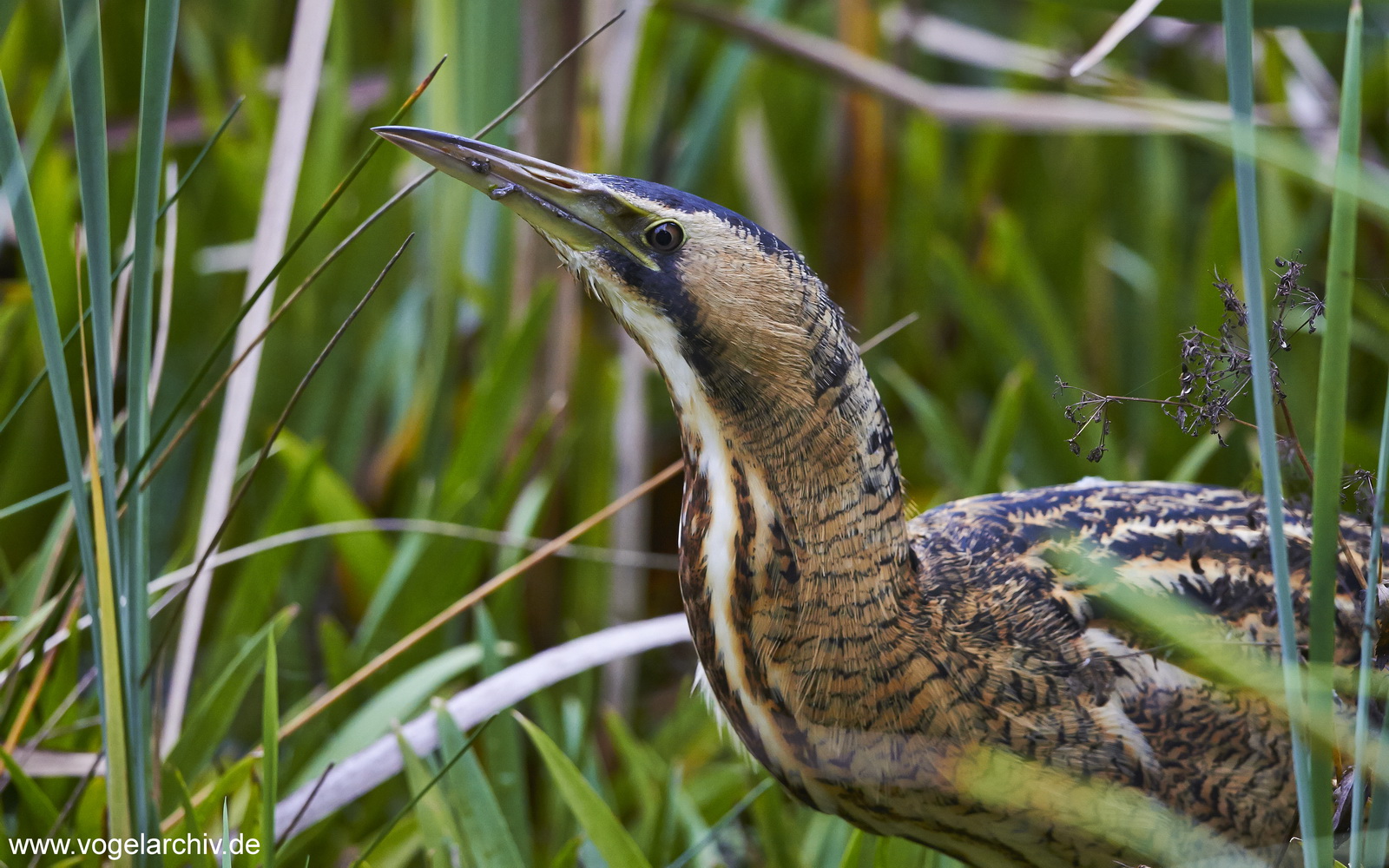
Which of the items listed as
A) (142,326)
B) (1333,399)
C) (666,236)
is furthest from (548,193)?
(1333,399)

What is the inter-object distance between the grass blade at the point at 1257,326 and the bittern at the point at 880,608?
0.62 feet

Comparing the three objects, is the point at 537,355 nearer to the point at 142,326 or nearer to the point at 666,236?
the point at 666,236

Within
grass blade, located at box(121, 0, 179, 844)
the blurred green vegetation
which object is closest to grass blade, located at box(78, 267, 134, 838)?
grass blade, located at box(121, 0, 179, 844)

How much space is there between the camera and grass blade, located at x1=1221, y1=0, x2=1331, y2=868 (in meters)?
0.60

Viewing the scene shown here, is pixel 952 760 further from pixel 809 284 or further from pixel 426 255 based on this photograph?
pixel 426 255

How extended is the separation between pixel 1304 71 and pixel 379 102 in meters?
1.49

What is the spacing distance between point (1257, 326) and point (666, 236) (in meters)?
0.39

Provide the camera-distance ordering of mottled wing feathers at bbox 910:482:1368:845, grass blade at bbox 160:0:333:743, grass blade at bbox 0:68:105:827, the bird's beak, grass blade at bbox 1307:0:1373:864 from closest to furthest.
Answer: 1. grass blade at bbox 1307:0:1373:864
2. grass blade at bbox 0:68:105:827
3. the bird's beak
4. mottled wing feathers at bbox 910:482:1368:845
5. grass blade at bbox 160:0:333:743

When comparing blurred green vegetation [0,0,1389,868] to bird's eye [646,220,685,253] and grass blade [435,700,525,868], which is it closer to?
grass blade [435,700,525,868]

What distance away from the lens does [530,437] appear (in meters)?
1.57

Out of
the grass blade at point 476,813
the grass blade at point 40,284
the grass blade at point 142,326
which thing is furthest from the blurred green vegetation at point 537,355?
the grass blade at point 40,284

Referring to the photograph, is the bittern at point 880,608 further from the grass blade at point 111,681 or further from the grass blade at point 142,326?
the grass blade at point 111,681

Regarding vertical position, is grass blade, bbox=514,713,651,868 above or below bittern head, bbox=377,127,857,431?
below

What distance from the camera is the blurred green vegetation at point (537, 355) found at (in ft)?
4.30
